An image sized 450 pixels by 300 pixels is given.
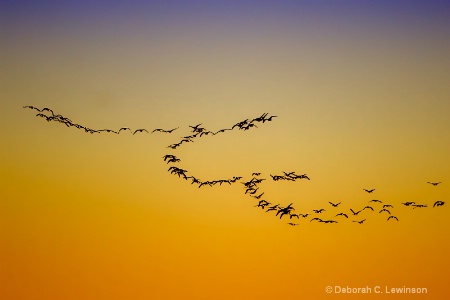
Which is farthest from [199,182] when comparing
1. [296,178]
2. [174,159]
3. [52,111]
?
[52,111]

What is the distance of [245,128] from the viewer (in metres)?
6.22

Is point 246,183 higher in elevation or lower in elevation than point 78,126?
lower

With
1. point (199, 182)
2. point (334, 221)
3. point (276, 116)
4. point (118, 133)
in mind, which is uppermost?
point (276, 116)

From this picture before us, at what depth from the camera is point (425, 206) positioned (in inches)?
239

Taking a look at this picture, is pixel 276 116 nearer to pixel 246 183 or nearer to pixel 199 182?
pixel 246 183

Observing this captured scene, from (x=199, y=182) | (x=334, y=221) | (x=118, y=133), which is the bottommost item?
(x=334, y=221)

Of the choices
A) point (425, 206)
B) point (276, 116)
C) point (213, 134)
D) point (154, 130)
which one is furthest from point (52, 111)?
point (425, 206)

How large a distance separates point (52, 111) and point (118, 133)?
1045 mm

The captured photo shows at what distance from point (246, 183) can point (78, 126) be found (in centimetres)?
268

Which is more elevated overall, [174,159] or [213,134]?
[213,134]

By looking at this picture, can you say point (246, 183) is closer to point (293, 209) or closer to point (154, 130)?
point (293, 209)

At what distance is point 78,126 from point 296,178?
11.1ft

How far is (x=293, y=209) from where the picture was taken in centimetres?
602

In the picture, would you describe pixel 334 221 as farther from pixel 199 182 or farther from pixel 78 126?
pixel 78 126
